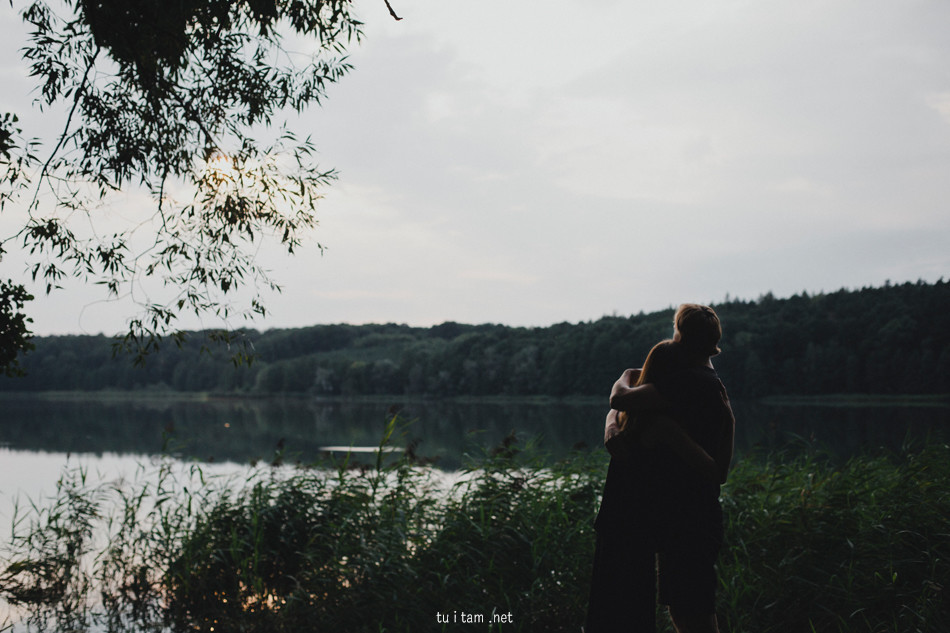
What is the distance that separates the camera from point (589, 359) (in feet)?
148

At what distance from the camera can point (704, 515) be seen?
2.61m

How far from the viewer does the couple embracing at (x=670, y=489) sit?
8.51 feet

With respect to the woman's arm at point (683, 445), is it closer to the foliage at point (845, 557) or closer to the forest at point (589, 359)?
the foliage at point (845, 557)

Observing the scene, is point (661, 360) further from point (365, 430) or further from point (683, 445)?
point (365, 430)

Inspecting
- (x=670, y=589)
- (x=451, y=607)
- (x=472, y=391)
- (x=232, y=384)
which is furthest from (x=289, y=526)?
(x=232, y=384)

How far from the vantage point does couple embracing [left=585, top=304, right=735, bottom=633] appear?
Result: 2.59 m

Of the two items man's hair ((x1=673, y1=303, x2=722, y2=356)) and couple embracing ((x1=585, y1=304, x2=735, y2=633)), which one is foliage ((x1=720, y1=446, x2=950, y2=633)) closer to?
couple embracing ((x1=585, y1=304, x2=735, y2=633))

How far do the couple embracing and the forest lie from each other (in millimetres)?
17639

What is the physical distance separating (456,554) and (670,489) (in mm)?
2337

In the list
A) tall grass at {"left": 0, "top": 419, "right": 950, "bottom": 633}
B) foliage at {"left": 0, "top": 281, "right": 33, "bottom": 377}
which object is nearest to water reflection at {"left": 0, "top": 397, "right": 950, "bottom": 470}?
tall grass at {"left": 0, "top": 419, "right": 950, "bottom": 633}

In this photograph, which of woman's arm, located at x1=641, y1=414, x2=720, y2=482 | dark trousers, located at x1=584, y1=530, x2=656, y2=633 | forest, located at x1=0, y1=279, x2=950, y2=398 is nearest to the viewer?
woman's arm, located at x1=641, y1=414, x2=720, y2=482

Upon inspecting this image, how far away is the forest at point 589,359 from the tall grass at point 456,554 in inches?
526

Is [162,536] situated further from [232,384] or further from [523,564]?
[232,384]

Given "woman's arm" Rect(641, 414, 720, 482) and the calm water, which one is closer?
"woman's arm" Rect(641, 414, 720, 482)
